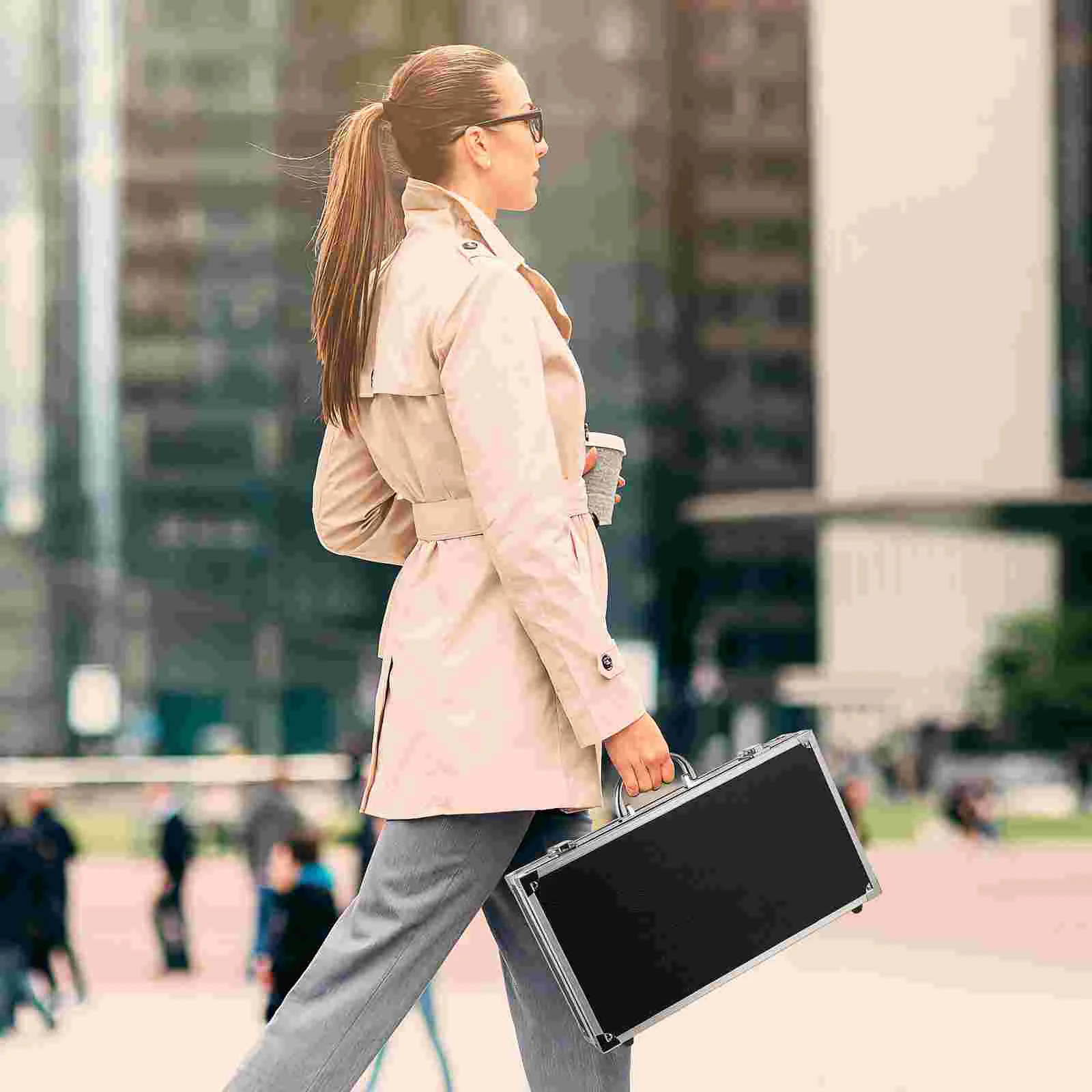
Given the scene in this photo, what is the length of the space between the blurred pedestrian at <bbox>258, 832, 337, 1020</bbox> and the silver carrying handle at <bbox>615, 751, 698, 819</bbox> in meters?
3.81

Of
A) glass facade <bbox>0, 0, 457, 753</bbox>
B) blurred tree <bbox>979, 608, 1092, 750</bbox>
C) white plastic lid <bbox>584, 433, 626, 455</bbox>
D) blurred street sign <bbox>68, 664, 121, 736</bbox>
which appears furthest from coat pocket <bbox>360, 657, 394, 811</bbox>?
glass facade <bbox>0, 0, 457, 753</bbox>

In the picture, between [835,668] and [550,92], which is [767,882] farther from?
[550,92]

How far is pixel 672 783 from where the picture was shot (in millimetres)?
2713

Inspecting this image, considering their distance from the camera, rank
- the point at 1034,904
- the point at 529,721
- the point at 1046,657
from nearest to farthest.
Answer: the point at 529,721 → the point at 1034,904 → the point at 1046,657

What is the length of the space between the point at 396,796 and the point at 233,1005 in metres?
9.87

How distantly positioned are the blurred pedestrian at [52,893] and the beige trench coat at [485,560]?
28.0 ft

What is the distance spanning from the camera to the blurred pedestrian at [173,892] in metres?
14.4

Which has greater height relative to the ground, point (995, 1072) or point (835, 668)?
point (995, 1072)

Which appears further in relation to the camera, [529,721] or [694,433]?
[694,433]

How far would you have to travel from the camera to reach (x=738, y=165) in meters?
83.7

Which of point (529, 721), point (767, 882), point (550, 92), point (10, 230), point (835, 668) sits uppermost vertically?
point (550, 92)

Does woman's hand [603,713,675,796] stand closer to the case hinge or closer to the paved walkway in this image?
the case hinge

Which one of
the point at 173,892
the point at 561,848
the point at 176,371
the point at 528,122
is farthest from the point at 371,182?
A: the point at 176,371

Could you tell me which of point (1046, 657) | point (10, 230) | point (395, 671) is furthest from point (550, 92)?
point (395, 671)
